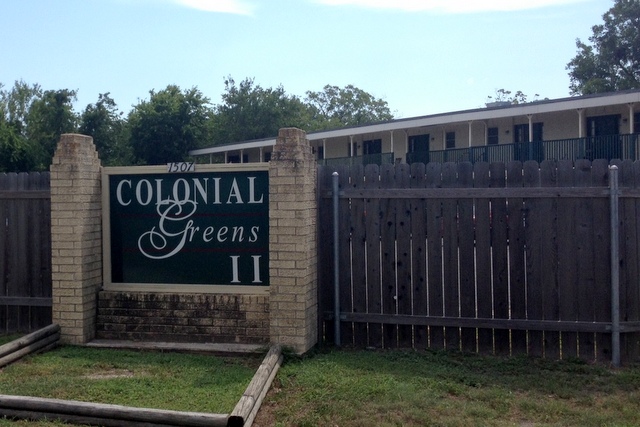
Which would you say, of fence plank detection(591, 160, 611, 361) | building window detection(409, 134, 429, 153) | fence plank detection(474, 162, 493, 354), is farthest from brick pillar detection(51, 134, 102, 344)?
building window detection(409, 134, 429, 153)

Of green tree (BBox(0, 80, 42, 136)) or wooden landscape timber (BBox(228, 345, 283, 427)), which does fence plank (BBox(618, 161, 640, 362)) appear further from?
green tree (BBox(0, 80, 42, 136))

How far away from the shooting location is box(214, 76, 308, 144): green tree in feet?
189

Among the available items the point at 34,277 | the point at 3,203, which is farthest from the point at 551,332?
the point at 3,203

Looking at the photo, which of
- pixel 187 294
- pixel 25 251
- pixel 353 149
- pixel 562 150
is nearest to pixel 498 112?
pixel 562 150

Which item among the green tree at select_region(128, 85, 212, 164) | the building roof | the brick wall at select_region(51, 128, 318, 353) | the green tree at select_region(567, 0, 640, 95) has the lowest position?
the brick wall at select_region(51, 128, 318, 353)

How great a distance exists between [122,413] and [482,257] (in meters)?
4.01

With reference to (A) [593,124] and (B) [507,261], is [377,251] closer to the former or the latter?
(B) [507,261]

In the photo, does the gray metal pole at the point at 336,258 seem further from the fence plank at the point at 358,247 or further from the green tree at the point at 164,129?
the green tree at the point at 164,129

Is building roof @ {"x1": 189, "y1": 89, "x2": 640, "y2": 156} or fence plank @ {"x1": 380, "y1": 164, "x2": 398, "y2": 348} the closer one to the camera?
fence plank @ {"x1": 380, "y1": 164, "x2": 398, "y2": 348}

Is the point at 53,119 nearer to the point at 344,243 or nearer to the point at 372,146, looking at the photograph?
the point at 372,146

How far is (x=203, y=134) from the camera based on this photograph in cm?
4650

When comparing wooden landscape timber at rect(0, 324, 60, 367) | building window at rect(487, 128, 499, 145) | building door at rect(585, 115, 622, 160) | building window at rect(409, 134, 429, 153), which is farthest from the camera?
building window at rect(409, 134, 429, 153)

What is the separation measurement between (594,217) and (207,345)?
4383 millimetres

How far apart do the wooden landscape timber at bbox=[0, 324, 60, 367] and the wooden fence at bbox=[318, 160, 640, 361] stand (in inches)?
122
